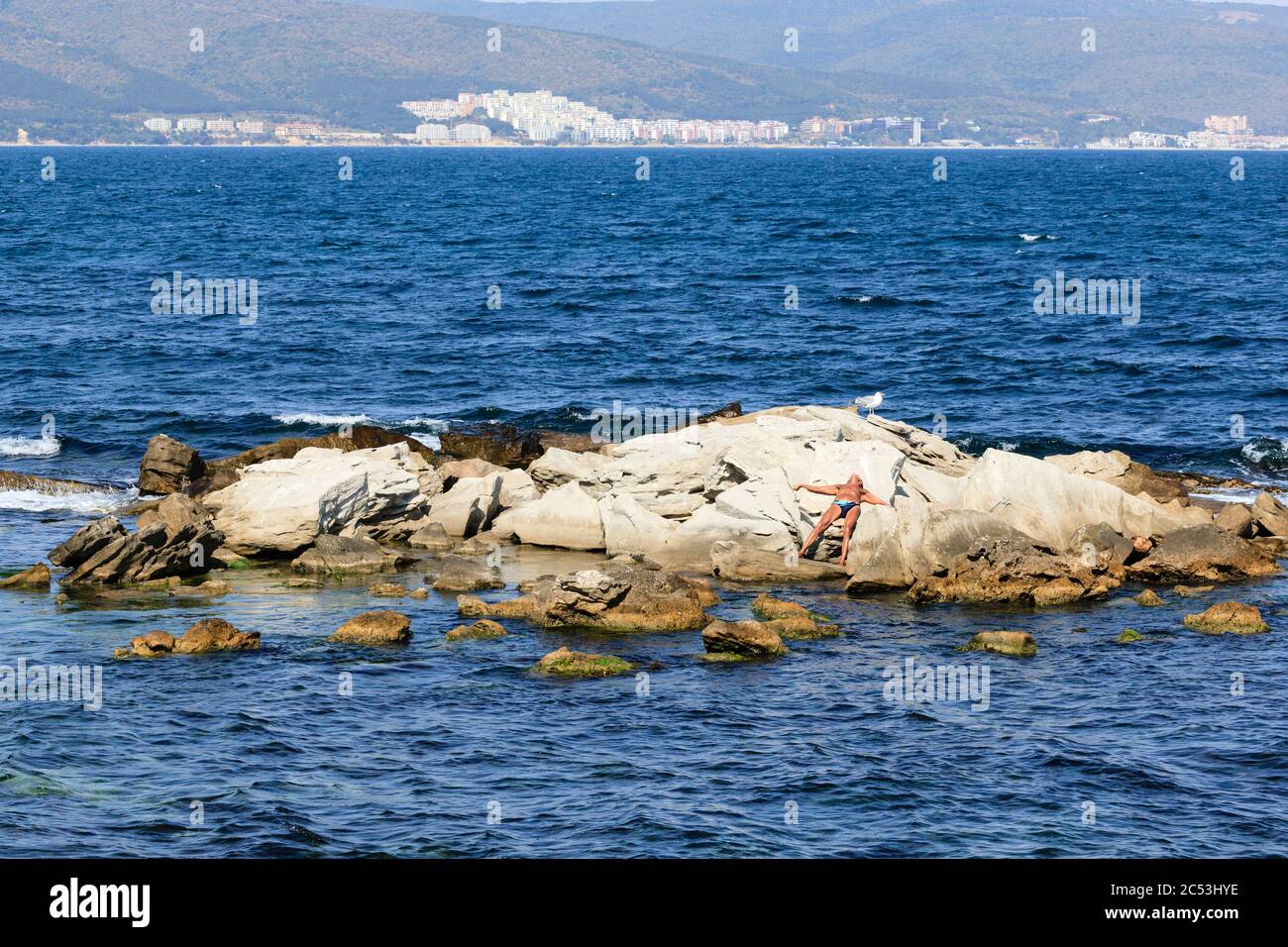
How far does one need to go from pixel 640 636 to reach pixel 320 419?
902 inches

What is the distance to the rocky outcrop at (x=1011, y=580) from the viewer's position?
26.9 metres

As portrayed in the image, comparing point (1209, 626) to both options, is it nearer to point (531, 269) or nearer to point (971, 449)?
point (971, 449)

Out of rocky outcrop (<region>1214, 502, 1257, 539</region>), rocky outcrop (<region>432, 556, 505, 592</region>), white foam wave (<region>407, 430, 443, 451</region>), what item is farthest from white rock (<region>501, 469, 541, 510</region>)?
rocky outcrop (<region>1214, 502, 1257, 539</region>)

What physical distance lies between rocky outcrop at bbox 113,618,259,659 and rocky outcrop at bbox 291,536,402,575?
5664mm

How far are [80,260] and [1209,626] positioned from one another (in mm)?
72021

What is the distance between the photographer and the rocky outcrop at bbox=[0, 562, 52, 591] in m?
27.0

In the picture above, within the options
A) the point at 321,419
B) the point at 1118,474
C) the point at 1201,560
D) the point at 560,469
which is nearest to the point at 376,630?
the point at 560,469

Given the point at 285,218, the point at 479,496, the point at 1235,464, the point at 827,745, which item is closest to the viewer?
the point at 827,745

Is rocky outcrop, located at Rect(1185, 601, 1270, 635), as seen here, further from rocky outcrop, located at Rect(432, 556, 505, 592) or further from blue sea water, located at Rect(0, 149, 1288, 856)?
rocky outcrop, located at Rect(432, 556, 505, 592)

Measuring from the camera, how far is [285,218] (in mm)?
112625

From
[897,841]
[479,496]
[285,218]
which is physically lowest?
[897,841]

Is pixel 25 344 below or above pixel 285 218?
below
